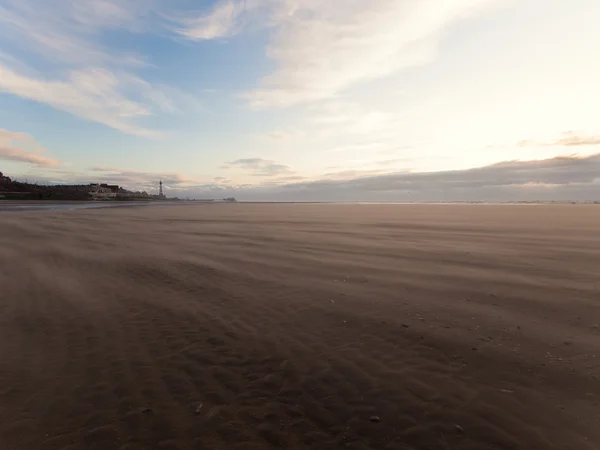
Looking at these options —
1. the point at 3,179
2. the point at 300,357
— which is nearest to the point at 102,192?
the point at 3,179

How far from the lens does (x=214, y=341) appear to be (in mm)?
5211

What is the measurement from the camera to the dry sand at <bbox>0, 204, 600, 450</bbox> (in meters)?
3.27

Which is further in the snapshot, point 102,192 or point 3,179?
point 102,192

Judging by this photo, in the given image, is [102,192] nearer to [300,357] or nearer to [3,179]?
[3,179]

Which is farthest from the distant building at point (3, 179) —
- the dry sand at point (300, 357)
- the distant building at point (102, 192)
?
the dry sand at point (300, 357)

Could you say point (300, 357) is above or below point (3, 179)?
below

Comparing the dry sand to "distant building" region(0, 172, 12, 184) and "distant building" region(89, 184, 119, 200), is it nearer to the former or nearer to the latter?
"distant building" region(0, 172, 12, 184)

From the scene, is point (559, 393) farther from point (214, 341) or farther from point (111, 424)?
point (111, 424)

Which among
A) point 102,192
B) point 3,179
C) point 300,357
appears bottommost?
point 300,357

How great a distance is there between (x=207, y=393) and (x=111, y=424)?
3.37 feet

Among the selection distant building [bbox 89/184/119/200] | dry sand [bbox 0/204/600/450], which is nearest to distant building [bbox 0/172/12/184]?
distant building [bbox 89/184/119/200]

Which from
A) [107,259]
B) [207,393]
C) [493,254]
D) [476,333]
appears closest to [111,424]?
[207,393]

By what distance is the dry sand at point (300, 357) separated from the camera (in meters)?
3.27

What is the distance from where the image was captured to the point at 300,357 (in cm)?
471
